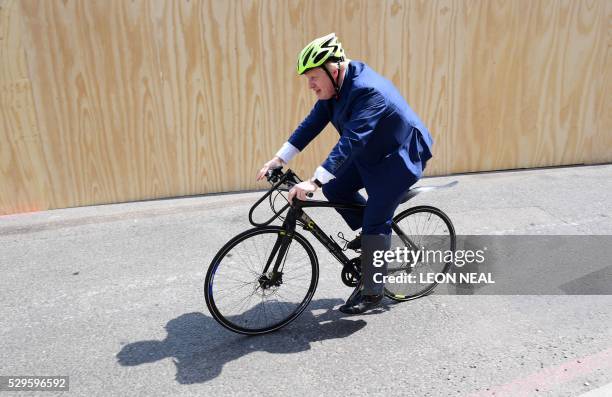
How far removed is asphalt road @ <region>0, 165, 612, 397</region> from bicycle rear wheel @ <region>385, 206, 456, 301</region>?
110 millimetres

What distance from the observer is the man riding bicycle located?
3139mm

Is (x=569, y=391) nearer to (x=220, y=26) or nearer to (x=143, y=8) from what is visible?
(x=220, y=26)

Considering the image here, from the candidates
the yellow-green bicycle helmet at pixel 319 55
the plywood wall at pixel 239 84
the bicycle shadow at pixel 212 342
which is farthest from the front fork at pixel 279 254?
the plywood wall at pixel 239 84

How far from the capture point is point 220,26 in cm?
571

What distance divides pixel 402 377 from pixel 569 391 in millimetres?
892

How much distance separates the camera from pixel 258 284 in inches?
146

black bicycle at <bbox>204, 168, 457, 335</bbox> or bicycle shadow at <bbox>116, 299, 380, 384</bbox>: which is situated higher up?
black bicycle at <bbox>204, 168, 457, 335</bbox>

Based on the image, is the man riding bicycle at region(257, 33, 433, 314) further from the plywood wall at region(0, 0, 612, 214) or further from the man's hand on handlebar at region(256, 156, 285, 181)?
the plywood wall at region(0, 0, 612, 214)

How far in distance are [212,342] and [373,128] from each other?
1713 mm

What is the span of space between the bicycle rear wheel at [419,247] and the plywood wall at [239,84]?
257 cm

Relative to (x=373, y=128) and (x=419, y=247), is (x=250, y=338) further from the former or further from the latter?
(x=373, y=128)

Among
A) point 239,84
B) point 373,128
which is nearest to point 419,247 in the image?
point 373,128

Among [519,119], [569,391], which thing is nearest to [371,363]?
[569,391]

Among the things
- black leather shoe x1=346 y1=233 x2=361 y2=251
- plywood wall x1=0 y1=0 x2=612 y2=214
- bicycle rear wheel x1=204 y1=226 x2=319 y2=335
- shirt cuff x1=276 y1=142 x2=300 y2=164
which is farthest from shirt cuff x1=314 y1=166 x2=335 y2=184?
plywood wall x1=0 y1=0 x2=612 y2=214
